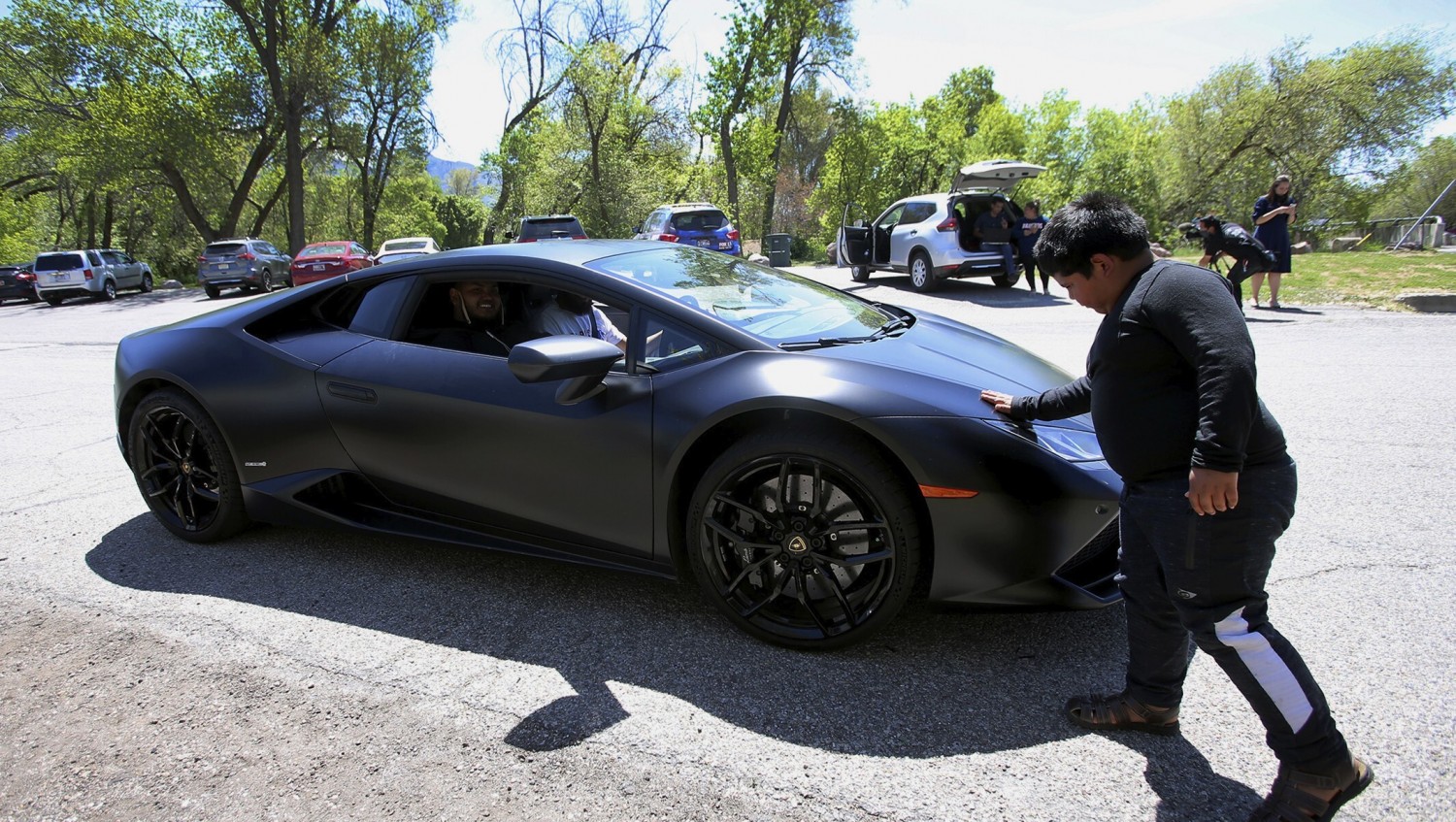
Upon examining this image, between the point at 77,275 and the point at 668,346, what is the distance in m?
30.0

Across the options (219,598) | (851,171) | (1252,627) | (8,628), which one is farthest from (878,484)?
(851,171)

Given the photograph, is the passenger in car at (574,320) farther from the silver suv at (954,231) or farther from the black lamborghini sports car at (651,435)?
the silver suv at (954,231)

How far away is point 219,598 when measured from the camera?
3.35 metres

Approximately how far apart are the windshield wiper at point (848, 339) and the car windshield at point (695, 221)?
51.8ft

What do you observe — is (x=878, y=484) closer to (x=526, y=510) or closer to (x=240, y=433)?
(x=526, y=510)

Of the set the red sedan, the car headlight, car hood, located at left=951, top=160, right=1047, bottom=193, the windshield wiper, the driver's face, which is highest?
car hood, located at left=951, top=160, right=1047, bottom=193

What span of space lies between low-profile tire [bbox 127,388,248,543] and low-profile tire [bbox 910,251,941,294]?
12.2 meters

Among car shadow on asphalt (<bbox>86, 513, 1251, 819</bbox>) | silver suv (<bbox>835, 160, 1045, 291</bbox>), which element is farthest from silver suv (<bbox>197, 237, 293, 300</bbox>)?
car shadow on asphalt (<bbox>86, 513, 1251, 819</bbox>)

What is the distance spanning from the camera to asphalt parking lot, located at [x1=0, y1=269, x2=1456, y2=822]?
213 centimetres

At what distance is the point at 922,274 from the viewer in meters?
14.7

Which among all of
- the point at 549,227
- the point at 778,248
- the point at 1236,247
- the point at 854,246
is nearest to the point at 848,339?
the point at 1236,247

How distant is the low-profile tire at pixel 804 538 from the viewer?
2539mm

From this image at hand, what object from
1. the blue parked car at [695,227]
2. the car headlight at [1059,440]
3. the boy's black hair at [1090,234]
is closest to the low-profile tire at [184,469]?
the car headlight at [1059,440]

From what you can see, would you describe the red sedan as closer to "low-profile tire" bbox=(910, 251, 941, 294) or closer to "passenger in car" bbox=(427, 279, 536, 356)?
"low-profile tire" bbox=(910, 251, 941, 294)
